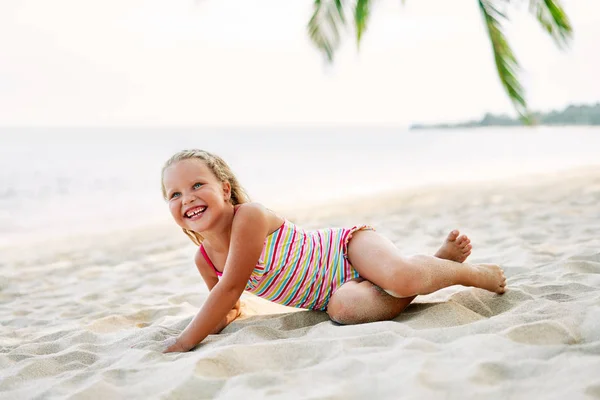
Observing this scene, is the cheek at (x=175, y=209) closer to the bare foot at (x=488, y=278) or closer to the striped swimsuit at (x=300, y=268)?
the striped swimsuit at (x=300, y=268)

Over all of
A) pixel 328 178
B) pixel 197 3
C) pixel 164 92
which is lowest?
pixel 328 178

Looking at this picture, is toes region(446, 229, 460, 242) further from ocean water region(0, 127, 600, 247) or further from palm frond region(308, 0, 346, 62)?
ocean water region(0, 127, 600, 247)

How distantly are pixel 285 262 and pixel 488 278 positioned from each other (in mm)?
821

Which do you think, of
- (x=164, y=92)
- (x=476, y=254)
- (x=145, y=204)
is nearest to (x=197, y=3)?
(x=476, y=254)

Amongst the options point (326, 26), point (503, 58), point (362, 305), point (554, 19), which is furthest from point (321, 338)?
point (326, 26)

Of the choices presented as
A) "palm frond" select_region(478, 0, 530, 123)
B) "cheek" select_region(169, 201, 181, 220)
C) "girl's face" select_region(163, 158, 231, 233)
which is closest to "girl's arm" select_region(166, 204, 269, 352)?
"girl's face" select_region(163, 158, 231, 233)

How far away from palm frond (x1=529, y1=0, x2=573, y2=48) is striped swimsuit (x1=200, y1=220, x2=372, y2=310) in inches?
96.8

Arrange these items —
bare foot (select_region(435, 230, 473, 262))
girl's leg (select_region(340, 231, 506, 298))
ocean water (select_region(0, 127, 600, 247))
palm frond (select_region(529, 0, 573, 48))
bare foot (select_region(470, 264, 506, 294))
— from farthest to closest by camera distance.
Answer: ocean water (select_region(0, 127, 600, 247)) → palm frond (select_region(529, 0, 573, 48)) → bare foot (select_region(435, 230, 473, 262)) → bare foot (select_region(470, 264, 506, 294)) → girl's leg (select_region(340, 231, 506, 298))

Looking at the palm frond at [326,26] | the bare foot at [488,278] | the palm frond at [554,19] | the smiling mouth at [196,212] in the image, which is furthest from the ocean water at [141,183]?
the bare foot at [488,278]

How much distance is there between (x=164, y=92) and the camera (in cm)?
4131

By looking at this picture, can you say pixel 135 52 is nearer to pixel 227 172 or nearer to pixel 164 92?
pixel 164 92

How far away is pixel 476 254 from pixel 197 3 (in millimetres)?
2695

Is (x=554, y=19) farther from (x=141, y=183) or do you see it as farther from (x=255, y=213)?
(x=141, y=183)

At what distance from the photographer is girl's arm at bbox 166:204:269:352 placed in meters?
2.14
